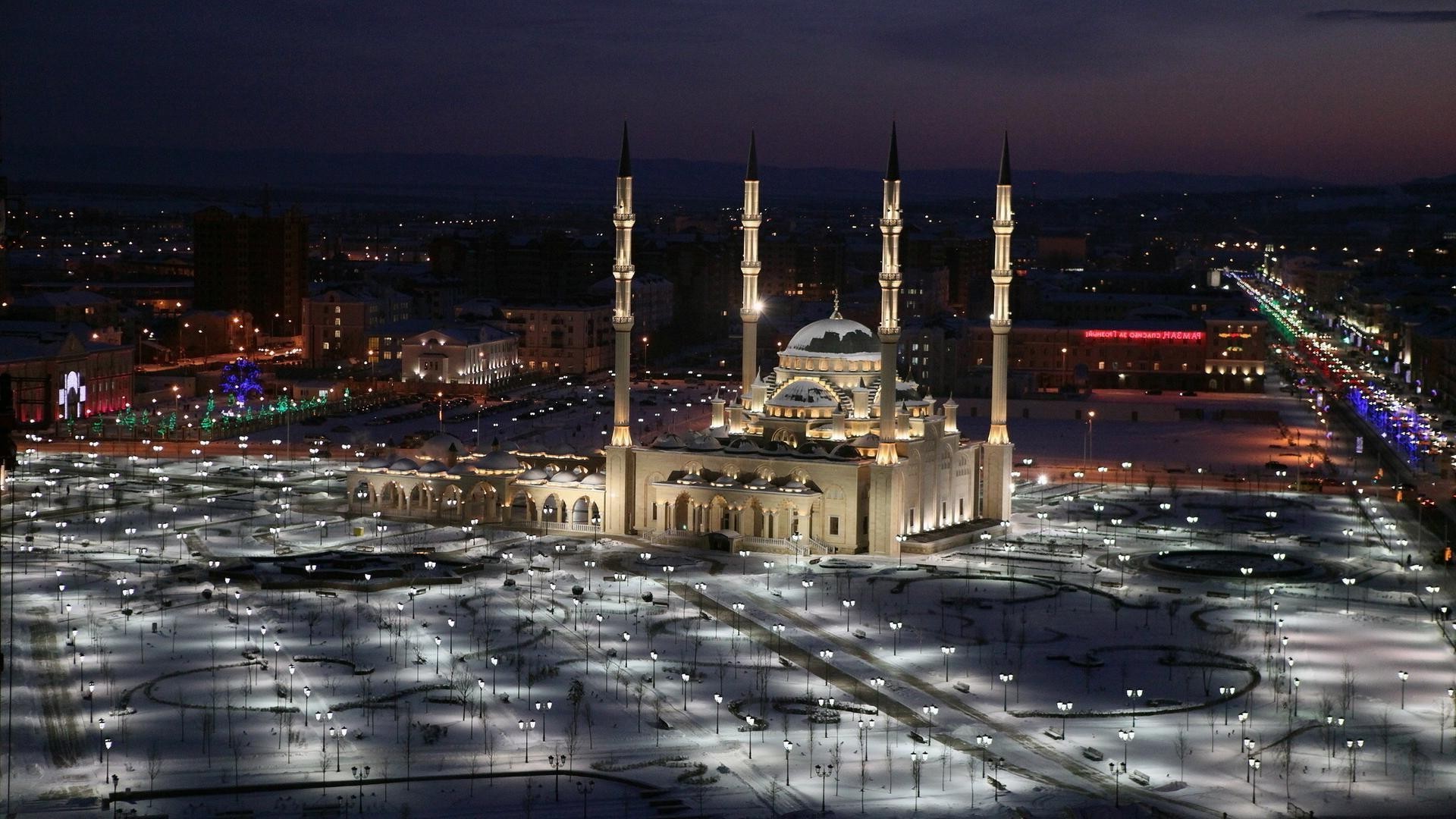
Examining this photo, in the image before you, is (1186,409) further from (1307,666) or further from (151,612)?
(151,612)

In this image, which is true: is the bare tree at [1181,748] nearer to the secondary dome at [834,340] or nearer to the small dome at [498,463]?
the secondary dome at [834,340]

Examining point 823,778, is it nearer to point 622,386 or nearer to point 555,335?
point 622,386

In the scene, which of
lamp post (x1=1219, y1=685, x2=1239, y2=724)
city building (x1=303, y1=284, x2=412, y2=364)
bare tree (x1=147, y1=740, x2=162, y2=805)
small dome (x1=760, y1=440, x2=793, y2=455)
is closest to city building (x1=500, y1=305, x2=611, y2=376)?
city building (x1=303, y1=284, x2=412, y2=364)

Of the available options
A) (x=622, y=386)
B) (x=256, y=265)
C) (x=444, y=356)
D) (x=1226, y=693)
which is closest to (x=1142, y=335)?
(x=444, y=356)

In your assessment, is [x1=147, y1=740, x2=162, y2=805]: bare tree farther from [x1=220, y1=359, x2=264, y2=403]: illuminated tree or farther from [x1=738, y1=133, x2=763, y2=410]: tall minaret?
[x1=220, y1=359, x2=264, y2=403]: illuminated tree

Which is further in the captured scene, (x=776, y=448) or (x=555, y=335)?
(x=555, y=335)

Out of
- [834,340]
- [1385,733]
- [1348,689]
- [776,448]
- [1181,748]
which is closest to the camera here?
[1181,748]

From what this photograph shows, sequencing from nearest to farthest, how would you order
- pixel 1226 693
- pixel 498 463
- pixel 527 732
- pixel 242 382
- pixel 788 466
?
pixel 527 732
pixel 1226 693
pixel 788 466
pixel 498 463
pixel 242 382

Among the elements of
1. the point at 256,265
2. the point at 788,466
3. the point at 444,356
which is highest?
the point at 256,265
